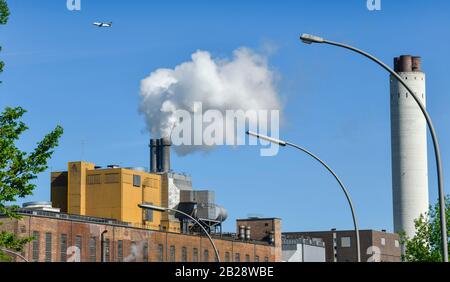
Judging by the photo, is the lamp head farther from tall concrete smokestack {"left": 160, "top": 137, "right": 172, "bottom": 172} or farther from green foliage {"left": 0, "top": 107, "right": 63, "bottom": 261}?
tall concrete smokestack {"left": 160, "top": 137, "right": 172, "bottom": 172}

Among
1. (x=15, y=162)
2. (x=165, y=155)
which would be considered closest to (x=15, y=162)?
A: (x=15, y=162)

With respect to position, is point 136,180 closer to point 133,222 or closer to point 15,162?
point 133,222

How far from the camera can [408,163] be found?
146m

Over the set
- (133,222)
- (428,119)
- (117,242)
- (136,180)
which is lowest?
(117,242)

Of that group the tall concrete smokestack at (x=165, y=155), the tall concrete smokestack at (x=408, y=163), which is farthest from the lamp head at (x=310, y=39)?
the tall concrete smokestack at (x=408, y=163)

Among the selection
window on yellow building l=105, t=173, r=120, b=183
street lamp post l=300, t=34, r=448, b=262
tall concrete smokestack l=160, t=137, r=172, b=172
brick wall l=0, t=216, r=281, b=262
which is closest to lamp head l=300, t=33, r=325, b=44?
street lamp post l=300, t=34, r=448, b=262

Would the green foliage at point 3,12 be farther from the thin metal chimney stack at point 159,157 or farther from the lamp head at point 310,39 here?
the thin metal chimney stack at point 159,157

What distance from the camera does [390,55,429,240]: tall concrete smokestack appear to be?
145375 mm

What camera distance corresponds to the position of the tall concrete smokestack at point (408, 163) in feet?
477

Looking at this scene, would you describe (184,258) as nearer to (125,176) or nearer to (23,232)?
(125,176)

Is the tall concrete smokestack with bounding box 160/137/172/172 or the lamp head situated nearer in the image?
the lamp head
